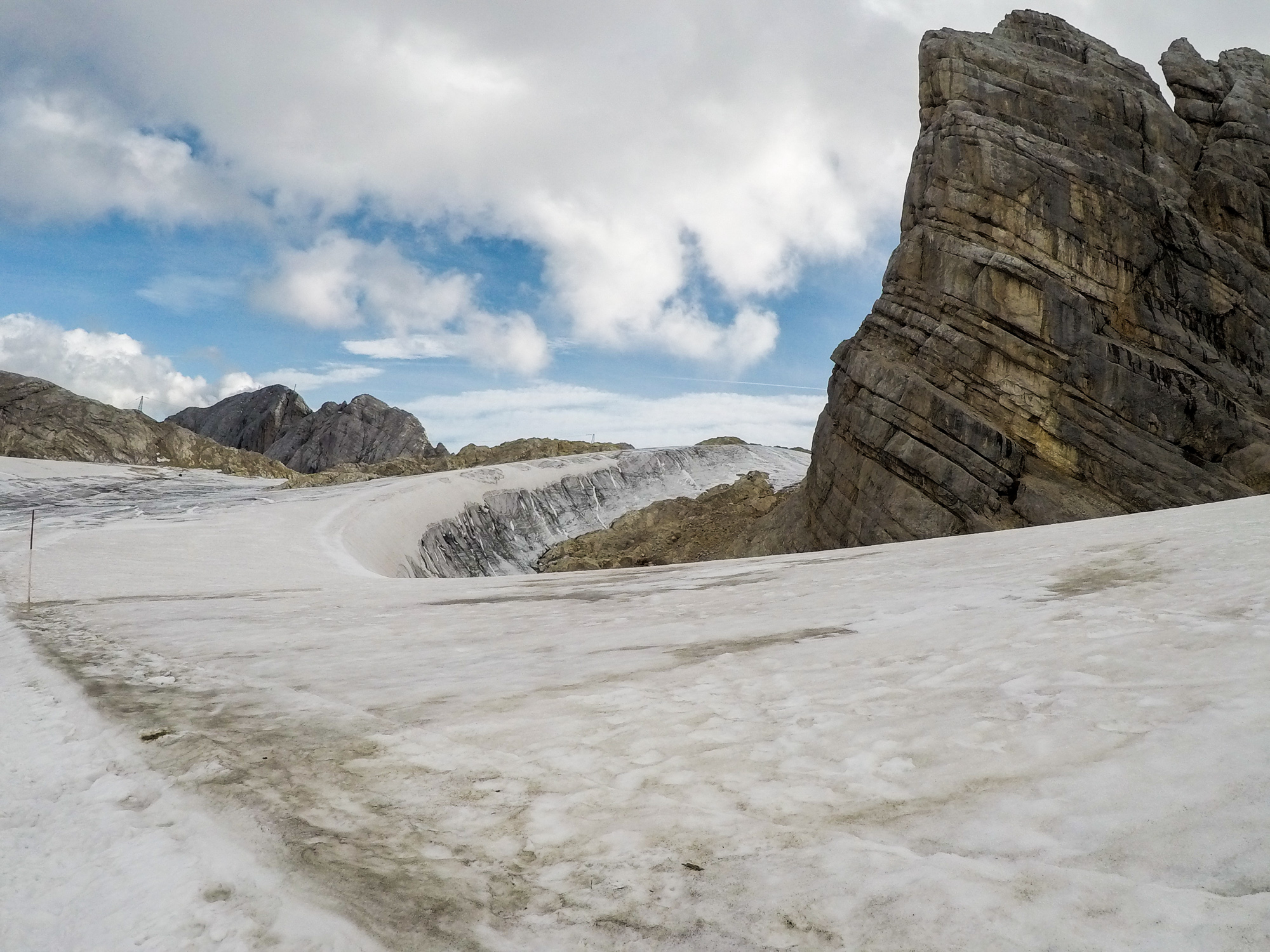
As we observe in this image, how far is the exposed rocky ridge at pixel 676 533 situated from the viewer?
34625 millimetres

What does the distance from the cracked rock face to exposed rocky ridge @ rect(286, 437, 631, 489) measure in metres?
28.0

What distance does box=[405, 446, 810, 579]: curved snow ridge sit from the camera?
108 feet

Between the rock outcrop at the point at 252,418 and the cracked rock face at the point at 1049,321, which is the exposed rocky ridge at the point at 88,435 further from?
the cracked rock face at the point at 1049,321

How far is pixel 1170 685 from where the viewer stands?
3801 millimetres

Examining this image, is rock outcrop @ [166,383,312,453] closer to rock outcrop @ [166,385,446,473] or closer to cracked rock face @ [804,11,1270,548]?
rock outcrop @ [166,385,446,473]

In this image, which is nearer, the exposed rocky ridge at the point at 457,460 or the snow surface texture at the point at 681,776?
the snow surface texture at the point at 681,776

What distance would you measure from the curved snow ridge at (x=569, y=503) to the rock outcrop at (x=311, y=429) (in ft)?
95.4

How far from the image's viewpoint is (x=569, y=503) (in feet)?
151

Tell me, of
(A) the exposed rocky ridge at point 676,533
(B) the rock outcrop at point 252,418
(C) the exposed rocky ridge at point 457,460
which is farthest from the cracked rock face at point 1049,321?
(B) the rock outcrop at point 252,418

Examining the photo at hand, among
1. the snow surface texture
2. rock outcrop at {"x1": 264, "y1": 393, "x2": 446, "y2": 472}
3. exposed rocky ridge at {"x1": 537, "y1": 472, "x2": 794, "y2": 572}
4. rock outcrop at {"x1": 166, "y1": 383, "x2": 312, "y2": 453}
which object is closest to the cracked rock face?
exposed rocky ridge at {"x1": 537, "y1": 472, "x2": 794, "y2": 572}

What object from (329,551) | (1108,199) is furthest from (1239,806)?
(1108,199)

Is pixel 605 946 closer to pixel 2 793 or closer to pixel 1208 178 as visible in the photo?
pixel 2 793

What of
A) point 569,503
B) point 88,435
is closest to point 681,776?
point 569,503

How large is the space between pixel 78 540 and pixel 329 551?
519cm
